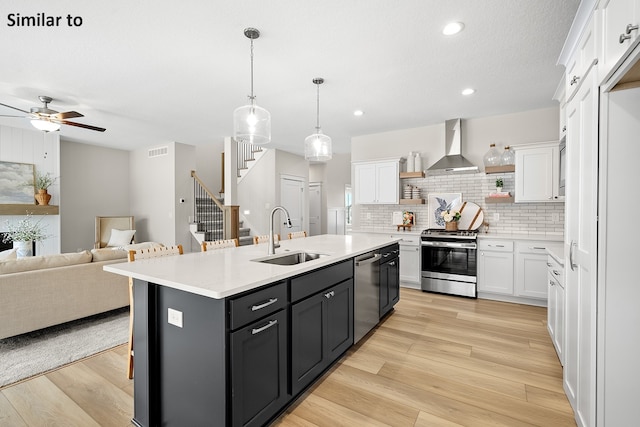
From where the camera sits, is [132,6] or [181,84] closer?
[132,6]

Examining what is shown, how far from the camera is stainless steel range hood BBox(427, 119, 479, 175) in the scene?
4633 mm

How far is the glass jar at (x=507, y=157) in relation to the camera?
4.47 meters

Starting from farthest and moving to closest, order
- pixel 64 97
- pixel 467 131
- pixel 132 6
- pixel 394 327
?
pixel 467 131, pixel 64 97, pixel 394 327, pixel 132 6

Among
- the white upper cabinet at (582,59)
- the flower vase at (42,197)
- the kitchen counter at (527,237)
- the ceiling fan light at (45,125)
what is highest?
the ceiling fan light at (45,125)

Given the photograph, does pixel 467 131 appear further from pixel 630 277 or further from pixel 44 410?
pixel 44 410

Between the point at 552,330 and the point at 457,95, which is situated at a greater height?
the point at 457,95

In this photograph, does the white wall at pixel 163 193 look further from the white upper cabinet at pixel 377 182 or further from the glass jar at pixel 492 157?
the glass jar at pixel 492 157

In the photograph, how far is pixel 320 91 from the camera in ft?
12.2

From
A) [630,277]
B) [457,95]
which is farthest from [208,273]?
[457,95]

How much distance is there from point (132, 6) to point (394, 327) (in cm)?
375

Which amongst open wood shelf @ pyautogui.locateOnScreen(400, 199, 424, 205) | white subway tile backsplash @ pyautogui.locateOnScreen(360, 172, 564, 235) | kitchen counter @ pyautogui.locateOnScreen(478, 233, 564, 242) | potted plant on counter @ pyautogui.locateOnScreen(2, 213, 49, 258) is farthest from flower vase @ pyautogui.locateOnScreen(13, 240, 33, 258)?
kitchen counter @ pyautogui.locateOnScreen(478, 233, 564, 242)

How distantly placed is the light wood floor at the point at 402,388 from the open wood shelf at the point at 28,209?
475cm

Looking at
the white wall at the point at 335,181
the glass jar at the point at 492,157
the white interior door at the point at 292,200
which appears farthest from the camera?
the white wall at the point at 335,181

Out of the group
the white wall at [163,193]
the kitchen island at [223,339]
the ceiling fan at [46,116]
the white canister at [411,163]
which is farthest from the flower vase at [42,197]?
the white canister at [411,163]
